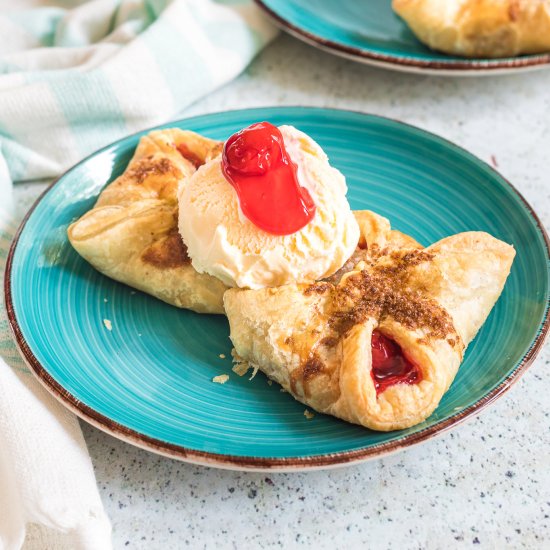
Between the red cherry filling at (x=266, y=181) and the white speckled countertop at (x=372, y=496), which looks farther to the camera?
the red cherry filling at (x=266, y=181)

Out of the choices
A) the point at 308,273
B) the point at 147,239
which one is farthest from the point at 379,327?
the point at 147,239

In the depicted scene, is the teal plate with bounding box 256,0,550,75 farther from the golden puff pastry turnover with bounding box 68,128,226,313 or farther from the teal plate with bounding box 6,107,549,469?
the golden puff pastry turnover with bounding box 68,128,226,313

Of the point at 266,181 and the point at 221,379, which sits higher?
the point at 266,181

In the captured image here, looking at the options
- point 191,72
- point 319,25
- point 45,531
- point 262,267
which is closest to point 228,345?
point 262,267

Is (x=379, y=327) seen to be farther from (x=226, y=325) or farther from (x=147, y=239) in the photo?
(x=147, y=239)

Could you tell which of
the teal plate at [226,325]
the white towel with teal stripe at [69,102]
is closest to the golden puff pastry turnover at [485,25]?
the teal plate at [226,325]

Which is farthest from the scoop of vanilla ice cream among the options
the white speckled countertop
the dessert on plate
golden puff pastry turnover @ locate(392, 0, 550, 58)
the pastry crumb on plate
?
golden puff pastry turnover @ locate(392, 0, 550, 58)

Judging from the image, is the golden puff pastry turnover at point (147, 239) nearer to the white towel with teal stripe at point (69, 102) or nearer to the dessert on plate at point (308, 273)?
the dessert on plate at point (308, 273)
